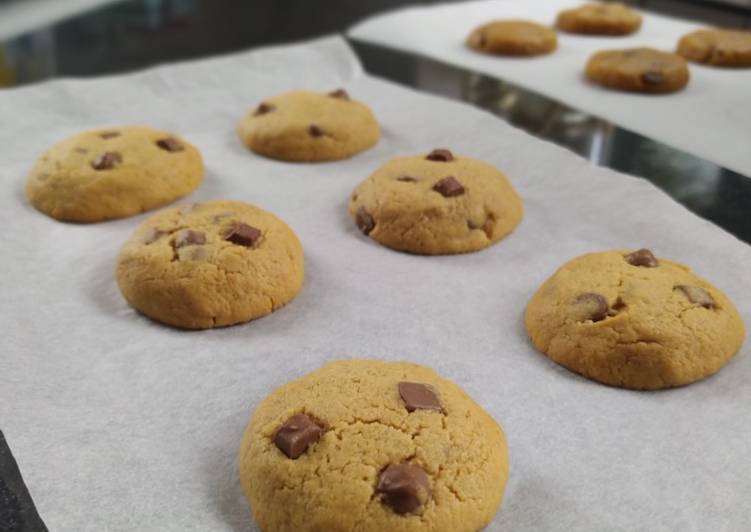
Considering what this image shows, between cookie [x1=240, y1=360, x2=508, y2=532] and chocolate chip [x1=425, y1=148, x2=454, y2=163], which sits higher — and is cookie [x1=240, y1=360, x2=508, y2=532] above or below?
below

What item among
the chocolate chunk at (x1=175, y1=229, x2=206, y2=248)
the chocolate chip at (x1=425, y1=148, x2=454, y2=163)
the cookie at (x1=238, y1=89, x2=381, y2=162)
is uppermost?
the chocolate chip at (x1=425, y1=148, x2=454, y2=163)

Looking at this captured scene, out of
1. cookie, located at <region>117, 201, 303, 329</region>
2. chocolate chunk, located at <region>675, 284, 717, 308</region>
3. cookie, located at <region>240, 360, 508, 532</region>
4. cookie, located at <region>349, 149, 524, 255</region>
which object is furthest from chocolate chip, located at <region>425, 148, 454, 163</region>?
cookie, located at <region>240, 360, 508, 532</region>

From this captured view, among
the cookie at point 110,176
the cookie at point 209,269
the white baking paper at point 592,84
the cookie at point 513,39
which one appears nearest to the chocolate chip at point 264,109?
the cookie at point 110,176

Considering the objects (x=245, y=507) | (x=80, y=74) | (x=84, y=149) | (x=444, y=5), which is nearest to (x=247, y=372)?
(x=245, y=507)

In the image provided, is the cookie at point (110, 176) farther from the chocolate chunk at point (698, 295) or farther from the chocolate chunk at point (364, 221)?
the chocolate chunk at point (698, 295)

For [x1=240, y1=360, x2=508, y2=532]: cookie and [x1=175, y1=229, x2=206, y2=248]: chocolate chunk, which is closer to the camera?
[x1=240, y1=360, x2=508, y2=532]: cookie

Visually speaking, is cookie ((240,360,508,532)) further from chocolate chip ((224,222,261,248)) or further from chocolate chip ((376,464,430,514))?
chocolate chip ((224,222,261,248))
